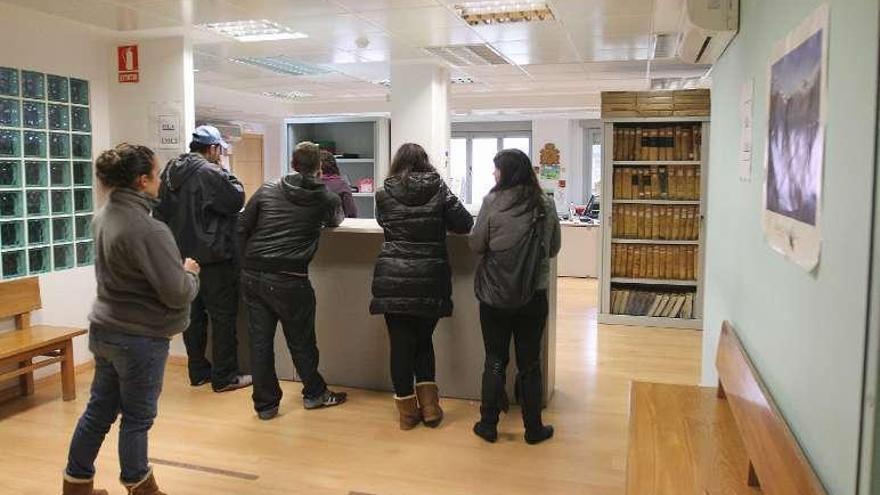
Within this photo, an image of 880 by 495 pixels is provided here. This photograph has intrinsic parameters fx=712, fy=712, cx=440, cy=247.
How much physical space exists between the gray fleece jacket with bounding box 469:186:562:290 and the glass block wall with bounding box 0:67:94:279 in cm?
285

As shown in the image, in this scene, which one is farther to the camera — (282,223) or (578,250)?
(578,250)

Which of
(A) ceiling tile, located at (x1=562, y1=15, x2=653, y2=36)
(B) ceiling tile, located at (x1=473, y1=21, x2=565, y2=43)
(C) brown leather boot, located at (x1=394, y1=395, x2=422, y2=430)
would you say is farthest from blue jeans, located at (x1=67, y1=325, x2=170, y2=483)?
(A) ceiling tile, located at (x1=562, y1=15, x2=653, y2=36)

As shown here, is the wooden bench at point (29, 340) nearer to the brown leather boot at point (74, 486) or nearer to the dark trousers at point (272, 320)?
the dark trousers at point (272, 320)

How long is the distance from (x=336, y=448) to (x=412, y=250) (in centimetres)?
104

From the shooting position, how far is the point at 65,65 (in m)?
4.64

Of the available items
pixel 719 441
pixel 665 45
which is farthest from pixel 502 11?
pixel 719 441

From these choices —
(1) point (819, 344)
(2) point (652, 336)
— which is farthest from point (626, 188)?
(1) point (819, 344)

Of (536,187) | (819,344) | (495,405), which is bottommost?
(495,405)

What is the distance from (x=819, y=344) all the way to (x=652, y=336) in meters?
4.61

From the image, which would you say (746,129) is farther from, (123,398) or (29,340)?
(29,340)

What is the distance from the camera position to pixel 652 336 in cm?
591

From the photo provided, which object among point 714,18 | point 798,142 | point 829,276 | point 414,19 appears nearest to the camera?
point 829,276

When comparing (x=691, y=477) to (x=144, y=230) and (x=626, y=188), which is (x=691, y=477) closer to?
(x=144, y=230)

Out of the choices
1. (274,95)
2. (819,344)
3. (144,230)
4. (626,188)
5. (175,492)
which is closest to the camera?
(819,344)
